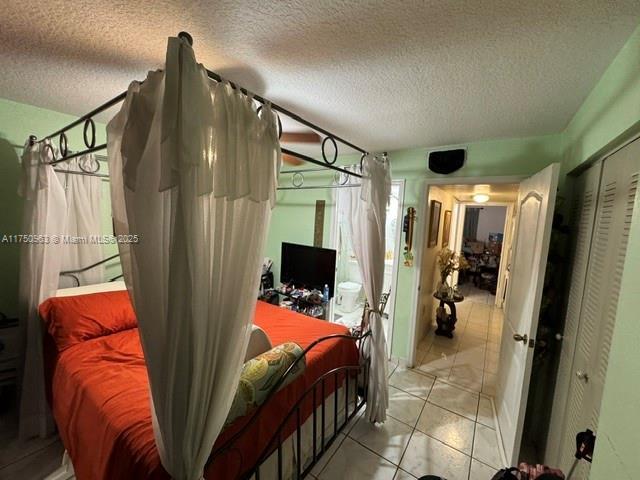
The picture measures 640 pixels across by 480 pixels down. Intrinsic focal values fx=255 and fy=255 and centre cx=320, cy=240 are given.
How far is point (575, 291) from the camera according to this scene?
1.57 meters

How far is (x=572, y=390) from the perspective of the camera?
1.45 m

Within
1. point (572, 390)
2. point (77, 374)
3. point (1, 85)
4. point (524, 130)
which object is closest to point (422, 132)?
point (524, 130)

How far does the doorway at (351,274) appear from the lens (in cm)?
300

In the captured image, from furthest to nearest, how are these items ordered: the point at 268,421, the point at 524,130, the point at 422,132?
1. the point at 422,132
2. the point at 524,130
3. the point at 268,421

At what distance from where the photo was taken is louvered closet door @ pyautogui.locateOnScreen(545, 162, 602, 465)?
58.3 inches

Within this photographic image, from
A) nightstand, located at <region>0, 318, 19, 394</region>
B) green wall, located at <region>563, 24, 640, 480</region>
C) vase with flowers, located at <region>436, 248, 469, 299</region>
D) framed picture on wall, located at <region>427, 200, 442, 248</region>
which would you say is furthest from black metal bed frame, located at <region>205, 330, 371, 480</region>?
vase with flowers, located at <region>436, 248, 469, 299</region>

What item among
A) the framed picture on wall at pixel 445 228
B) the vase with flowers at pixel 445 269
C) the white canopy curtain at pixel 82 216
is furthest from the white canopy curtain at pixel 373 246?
the framed picture on wall at pixel 445 228

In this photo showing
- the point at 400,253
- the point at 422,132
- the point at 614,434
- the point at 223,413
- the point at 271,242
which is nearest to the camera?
the point at 614,434

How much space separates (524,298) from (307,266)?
2.33 meters

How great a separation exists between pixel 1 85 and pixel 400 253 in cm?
358

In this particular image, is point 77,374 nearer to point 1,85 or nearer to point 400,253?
point 1,85

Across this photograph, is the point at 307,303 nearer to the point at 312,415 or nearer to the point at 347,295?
the point at 347,295

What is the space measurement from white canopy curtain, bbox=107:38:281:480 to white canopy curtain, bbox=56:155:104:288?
6.59 feet

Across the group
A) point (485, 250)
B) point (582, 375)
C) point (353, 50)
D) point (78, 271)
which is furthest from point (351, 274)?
point (485, 250)
